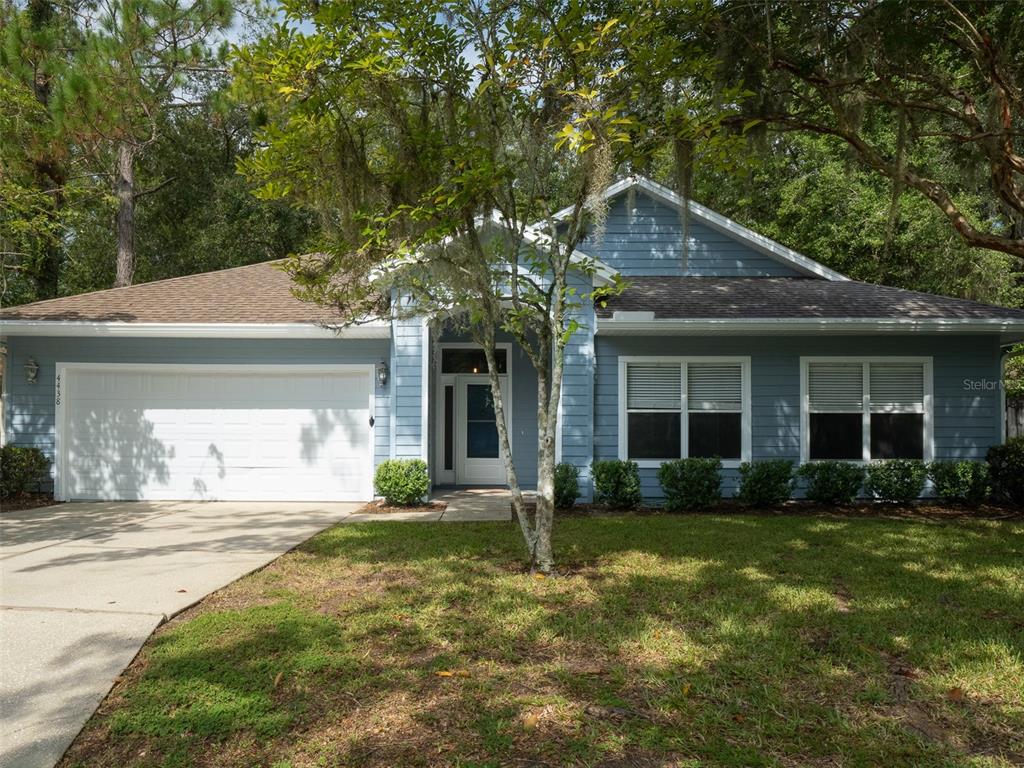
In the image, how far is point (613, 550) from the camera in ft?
22.4

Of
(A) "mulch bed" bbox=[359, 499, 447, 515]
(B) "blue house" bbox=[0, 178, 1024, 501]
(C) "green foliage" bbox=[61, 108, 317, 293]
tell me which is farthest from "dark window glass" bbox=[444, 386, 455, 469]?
(C) "green foliage" bbox=[61, 108, 317, 293]

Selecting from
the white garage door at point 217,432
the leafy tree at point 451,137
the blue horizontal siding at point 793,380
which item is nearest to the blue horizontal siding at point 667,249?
the blue horizontal siding at point 793,380

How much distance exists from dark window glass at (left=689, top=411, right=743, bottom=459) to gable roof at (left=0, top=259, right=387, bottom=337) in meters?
4.90

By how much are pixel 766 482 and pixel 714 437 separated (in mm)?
1008

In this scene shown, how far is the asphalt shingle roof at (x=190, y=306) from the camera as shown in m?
10.1

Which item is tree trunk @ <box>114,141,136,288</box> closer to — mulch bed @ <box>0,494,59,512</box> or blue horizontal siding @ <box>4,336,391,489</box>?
blue horizontal siding @ <box>4,336,391,489</box>

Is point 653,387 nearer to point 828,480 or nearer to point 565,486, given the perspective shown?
point 565,486

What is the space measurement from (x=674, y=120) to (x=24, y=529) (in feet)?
27.9

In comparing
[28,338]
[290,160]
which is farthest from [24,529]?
[290,160]

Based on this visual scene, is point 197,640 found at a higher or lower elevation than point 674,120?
lower

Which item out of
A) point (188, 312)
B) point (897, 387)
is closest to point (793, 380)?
point (897, 387)

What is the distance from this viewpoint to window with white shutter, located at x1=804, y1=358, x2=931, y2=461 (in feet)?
33.2

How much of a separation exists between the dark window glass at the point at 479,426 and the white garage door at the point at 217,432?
2235 millimetres

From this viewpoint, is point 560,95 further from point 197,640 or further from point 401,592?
point 197,640
